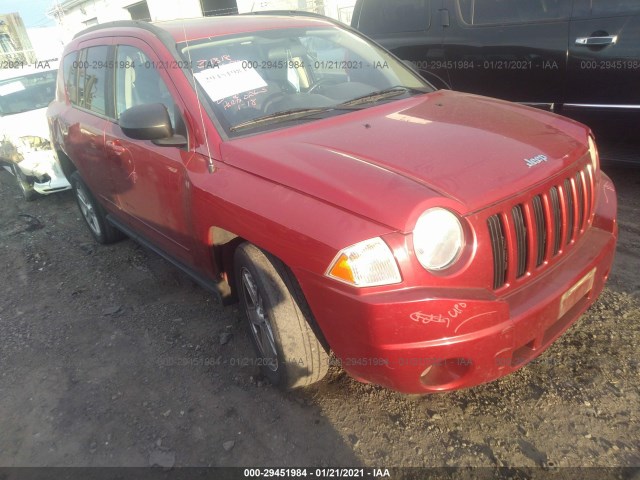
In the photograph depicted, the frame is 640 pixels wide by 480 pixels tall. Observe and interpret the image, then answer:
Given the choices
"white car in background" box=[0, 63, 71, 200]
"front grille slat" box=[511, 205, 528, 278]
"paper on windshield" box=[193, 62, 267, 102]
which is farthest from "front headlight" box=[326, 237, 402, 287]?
"white car in background" box=[0, 63, 71, 200]

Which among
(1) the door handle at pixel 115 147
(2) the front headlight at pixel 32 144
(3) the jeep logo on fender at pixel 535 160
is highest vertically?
(3) the jeep logo on fender at pixel 535 160

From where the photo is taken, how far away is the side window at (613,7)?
3.58m

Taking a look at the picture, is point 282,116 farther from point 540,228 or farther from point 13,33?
point 13,33

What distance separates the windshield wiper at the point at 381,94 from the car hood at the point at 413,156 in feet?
0.57

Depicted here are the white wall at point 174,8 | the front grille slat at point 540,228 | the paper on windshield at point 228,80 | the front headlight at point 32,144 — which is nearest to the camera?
the front grille slat at point 540,228

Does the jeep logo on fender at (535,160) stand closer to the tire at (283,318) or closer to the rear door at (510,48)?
the tire at (283,318)

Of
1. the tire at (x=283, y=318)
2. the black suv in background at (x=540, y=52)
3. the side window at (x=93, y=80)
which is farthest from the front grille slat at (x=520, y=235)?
the side window at (x=93, y=80)

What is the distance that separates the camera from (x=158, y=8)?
17.4 meters

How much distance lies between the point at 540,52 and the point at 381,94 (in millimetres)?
2078

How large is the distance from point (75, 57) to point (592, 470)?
454 cm

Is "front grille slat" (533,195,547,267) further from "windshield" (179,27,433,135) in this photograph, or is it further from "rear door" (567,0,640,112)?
"rear door" (567,0,640,112)

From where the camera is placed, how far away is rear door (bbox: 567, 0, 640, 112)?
3604 millimetres

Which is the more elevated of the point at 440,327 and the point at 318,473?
the point at 440,327

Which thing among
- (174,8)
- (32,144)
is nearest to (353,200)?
(32,144)
